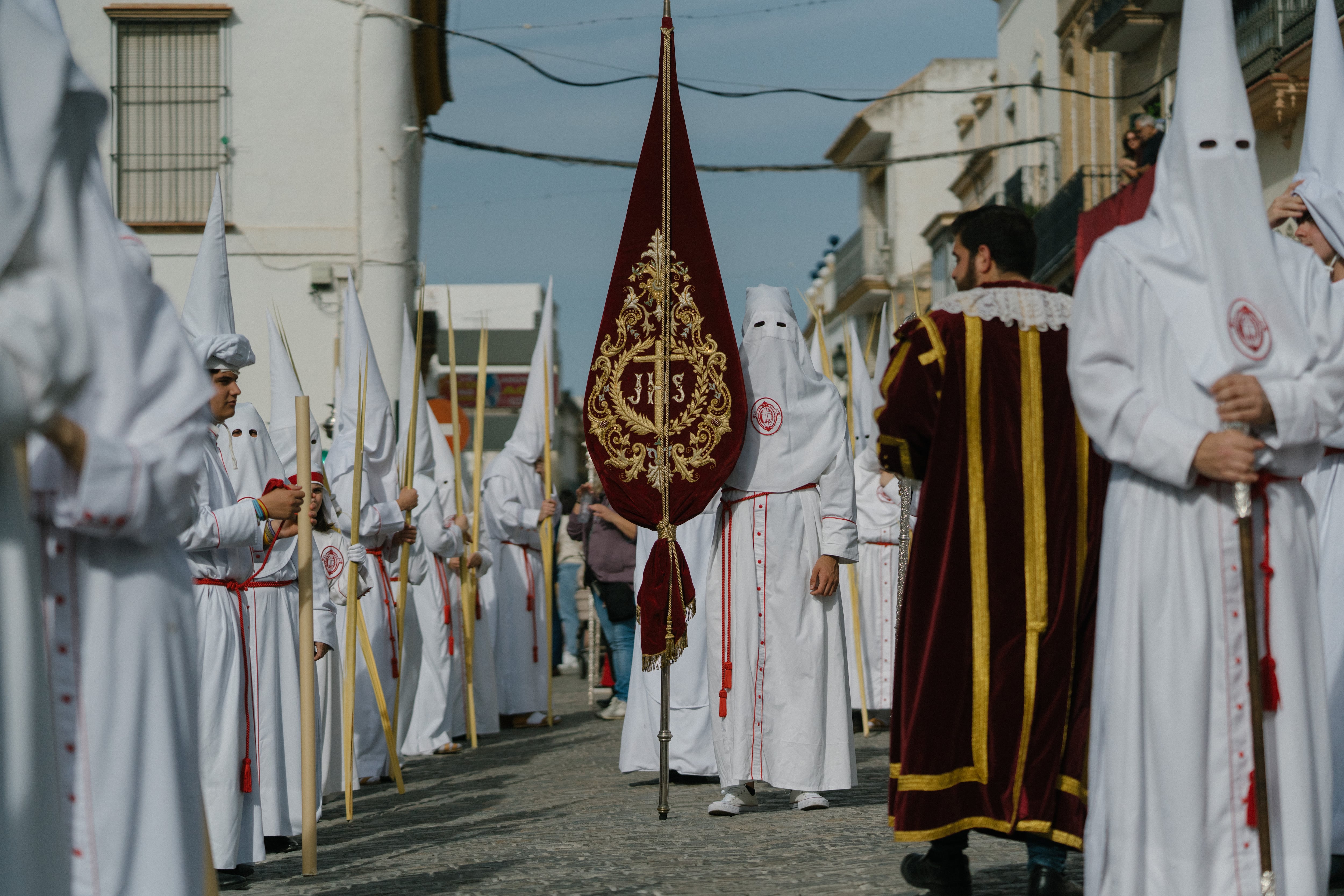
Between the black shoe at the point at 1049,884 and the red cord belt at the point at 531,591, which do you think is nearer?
the black shoe at the point at 1049,884

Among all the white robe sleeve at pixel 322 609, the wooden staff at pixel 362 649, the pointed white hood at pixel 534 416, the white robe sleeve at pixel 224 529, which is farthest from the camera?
the pointed white hood at pixel 534 416

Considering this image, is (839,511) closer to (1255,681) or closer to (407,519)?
(407,519)

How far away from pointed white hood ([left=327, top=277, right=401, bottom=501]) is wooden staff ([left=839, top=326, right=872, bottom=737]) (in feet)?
9.68

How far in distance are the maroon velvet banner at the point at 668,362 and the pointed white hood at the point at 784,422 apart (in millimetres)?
220

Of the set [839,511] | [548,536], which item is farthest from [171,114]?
[839,511]

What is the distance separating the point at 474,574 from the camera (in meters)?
12.8

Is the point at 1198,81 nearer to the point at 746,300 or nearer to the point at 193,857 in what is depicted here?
the point at 193,857

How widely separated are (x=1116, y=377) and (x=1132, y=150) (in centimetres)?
169

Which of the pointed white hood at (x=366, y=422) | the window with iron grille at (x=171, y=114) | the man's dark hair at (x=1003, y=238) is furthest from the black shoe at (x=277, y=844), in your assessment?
the window with iron grille at (x=171, y=114)

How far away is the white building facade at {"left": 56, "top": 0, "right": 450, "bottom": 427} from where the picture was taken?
19.5 metres

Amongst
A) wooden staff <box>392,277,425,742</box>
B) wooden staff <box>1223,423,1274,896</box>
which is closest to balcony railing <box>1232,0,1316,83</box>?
wooden staff <box>392,277,425,742</box>

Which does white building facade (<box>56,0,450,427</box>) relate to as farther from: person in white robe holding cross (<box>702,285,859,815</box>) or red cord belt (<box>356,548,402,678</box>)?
person in white robe holding cross (<box>702,285,859,815</box>)

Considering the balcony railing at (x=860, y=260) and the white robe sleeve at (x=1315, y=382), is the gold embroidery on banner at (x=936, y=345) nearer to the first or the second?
the white robe sleeve at (x=1315, y=382)

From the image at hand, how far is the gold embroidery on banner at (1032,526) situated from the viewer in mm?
5367
